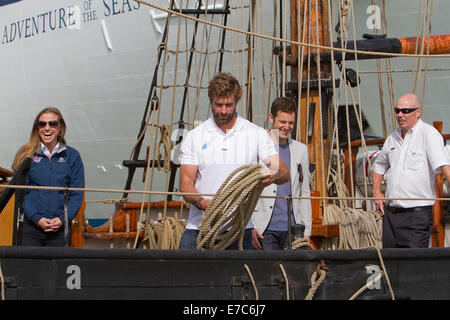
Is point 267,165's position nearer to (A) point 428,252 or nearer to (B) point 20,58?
(A) point 428,252

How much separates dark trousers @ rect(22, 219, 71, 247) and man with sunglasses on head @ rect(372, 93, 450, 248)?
1767 mm

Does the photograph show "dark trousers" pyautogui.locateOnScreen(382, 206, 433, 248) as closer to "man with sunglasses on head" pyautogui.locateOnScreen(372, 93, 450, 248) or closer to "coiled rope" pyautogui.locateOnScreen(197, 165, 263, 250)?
"man with sunglasses on head" pyautogui.locateOnScreen(372, 93, 450, 248)

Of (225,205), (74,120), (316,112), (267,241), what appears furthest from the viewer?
(74,120)

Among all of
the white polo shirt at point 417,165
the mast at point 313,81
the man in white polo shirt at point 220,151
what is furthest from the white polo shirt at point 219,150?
the mast at point 313,81

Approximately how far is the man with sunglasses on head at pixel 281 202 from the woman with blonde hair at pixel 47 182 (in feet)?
3.09

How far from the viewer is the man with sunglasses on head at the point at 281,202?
396 cm

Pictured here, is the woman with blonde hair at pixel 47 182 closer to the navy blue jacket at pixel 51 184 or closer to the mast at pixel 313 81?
the navy blue jacket at pixel 51 184

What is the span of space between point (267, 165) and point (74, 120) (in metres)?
9.76

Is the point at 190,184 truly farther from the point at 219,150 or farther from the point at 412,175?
the point at 412,175

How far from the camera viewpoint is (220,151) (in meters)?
3.45

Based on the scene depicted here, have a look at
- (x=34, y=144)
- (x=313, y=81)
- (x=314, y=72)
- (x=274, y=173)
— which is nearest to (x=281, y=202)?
(x=274, y=173)

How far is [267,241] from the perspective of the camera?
3.97 meters

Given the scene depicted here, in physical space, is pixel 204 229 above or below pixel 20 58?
below
